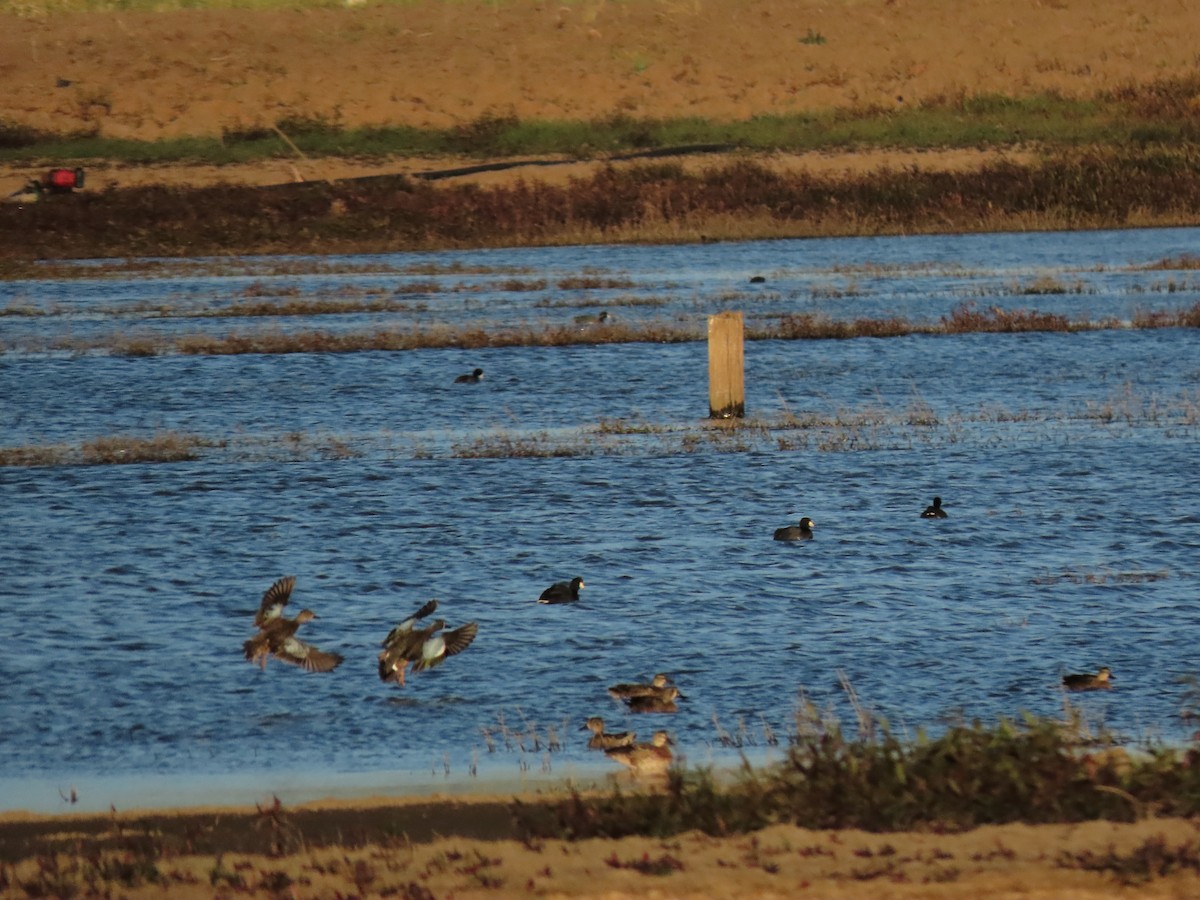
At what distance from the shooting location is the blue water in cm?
1259

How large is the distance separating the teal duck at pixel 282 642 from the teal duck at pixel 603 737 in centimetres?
236

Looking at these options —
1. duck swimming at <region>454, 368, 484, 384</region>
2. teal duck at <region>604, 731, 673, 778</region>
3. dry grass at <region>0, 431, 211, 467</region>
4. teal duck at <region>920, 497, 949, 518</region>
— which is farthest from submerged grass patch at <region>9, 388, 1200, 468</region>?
teal duck at <region>604, 731, 673, 778</region>

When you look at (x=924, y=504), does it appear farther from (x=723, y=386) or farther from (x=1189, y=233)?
(x=1189, y=233)

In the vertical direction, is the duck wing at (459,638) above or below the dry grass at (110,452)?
above

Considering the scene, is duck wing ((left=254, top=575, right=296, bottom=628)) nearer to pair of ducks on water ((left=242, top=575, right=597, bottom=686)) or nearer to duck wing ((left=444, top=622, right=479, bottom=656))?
pair of ducks on water ((left=242, top=575, right=597, bottom=686))

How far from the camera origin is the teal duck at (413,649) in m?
13.5

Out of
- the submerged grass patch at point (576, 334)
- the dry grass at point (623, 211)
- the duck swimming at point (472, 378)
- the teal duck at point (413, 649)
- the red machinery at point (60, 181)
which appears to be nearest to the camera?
the teal duck at point (413, 649)

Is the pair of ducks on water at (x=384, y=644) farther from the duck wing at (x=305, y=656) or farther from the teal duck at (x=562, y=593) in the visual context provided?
the teal duck at (x=562, y=593)

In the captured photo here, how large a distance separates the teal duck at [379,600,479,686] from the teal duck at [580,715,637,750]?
5.61 ft

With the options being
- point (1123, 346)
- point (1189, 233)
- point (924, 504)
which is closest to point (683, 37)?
point (1189, 233)

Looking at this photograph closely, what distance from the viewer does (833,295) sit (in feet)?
140

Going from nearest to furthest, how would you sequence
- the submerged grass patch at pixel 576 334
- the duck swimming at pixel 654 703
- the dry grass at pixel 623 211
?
the duck swimming at pixel 654 703
the submerged grass patch at pixel 576 334
the dry grass at pixel 623 211

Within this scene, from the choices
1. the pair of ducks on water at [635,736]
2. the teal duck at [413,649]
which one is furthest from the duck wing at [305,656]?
the pair of ducks on water at [635,736]

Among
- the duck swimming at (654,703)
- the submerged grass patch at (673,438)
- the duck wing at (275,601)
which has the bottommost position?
the submerged grass patch at (673,438)
